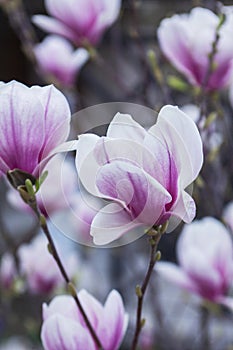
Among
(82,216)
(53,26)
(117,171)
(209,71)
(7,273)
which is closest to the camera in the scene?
(117,171)

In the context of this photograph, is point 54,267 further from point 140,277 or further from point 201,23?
point 201,23

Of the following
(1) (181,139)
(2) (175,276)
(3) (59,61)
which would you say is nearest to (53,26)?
(3) (59,61)

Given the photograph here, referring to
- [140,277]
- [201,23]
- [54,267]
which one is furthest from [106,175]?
[140,277]

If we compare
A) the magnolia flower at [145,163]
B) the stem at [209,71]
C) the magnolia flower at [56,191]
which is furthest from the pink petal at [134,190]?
the magnolia flower at [56,191]

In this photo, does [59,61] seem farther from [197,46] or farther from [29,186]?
[29,186]

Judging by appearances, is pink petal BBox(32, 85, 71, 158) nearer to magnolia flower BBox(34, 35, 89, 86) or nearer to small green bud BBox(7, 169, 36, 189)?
small green bud BBox(7, 169, 36, 189)

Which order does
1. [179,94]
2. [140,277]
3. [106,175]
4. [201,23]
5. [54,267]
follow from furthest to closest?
1. [179,94]
2. [140,277]
3. [54,267]
4. [201,23]
5. [106,175]
